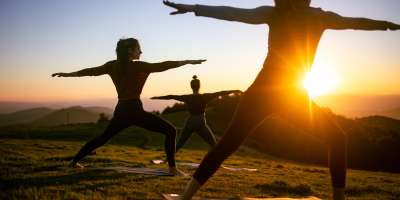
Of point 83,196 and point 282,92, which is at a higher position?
point 282,92

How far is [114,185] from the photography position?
7465mm

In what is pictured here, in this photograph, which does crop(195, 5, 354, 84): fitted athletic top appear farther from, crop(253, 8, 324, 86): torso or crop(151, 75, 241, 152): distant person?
crop(151, 75, 241, 152): distant person

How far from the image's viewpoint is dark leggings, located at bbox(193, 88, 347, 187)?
191 inches

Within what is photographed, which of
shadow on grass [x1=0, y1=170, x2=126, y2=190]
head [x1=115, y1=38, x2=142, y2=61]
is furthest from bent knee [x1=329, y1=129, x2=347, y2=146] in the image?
head [x1=115, y1=38, x2=142, y2=61]

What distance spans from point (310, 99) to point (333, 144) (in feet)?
2.06

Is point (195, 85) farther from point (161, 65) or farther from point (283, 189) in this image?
point (283, 189)

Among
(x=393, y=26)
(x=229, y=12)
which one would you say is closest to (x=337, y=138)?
(x=393, y=26)

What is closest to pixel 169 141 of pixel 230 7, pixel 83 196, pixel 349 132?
pixel 83 196

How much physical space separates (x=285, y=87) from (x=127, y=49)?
5.22 m

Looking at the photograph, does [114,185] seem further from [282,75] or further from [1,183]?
[282,75]

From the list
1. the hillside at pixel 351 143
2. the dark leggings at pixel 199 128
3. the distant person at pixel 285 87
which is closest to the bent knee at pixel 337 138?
the distant person at pixel 285 87

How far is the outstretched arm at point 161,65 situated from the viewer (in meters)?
9.13

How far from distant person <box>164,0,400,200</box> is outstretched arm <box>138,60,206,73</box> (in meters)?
4.18

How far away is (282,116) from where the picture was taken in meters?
5.12
